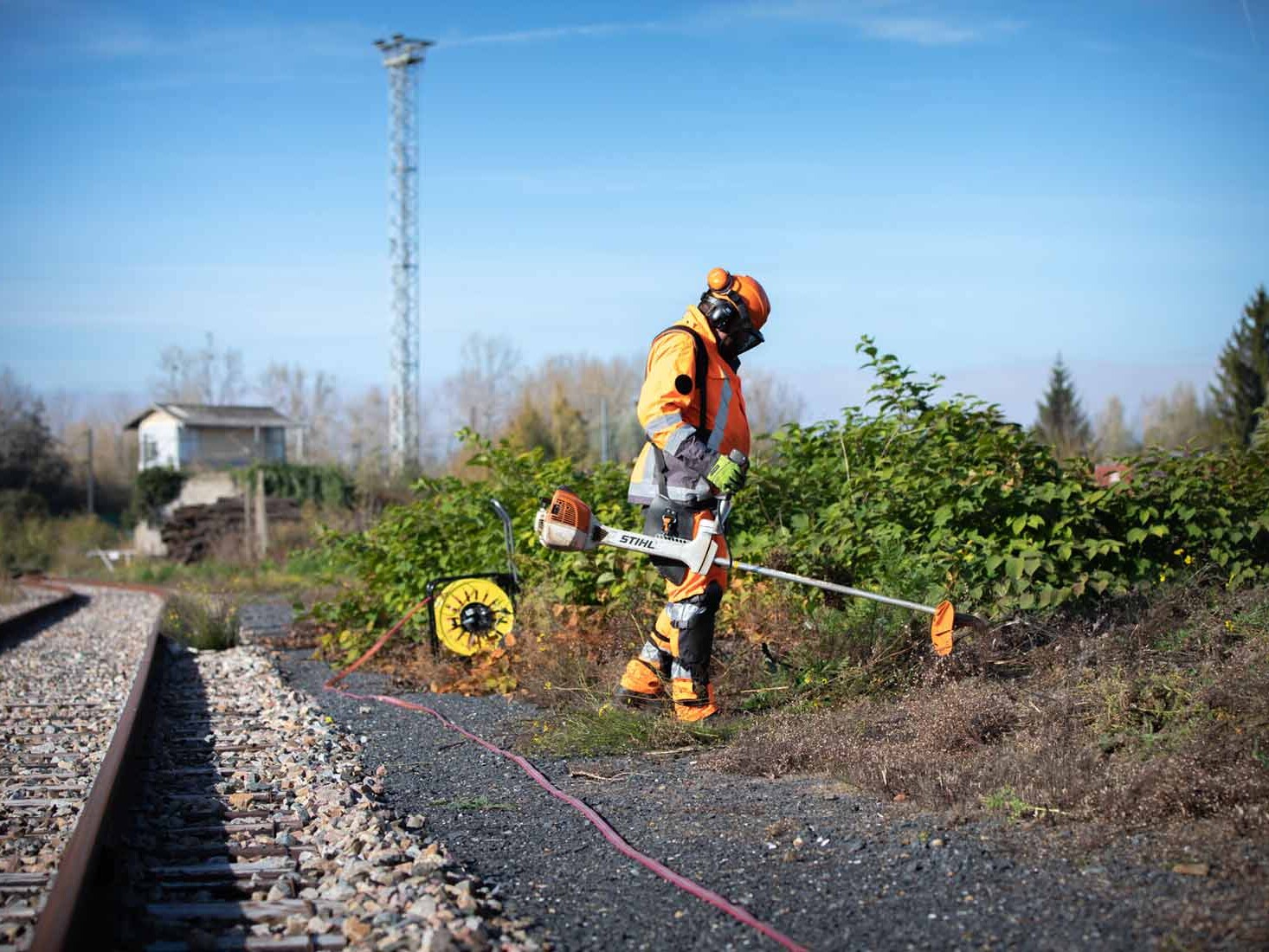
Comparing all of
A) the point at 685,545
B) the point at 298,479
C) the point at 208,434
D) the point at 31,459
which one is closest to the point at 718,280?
the point at 685,545

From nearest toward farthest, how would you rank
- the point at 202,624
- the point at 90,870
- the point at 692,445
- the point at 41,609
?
the point at 90,870 < the point at 692,445 < the point at 202,624 < the point at 41,609

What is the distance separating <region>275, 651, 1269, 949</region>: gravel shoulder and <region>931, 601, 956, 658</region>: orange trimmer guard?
42.2 inches

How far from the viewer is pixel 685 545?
6277 millimetres

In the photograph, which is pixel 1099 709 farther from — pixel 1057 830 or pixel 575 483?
pixel 575 483

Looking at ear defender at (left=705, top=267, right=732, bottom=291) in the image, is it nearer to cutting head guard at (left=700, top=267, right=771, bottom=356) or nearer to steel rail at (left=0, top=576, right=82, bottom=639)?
cutting head guard at (left=700, top=267, right=771, bottom=356)

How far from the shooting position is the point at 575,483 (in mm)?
9320

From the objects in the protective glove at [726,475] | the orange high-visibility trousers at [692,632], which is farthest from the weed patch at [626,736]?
the protective glove at [726,475]

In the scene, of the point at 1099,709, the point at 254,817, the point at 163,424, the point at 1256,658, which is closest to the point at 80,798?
the point at 254,817

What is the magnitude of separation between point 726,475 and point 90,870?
3253 mm

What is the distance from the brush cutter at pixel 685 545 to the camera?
19.5 ft

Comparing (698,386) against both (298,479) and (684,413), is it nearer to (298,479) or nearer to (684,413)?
(684,413)

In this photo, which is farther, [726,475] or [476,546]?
[476,546]

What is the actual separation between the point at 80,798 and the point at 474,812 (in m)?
1.89

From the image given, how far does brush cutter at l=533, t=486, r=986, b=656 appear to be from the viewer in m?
5.95
